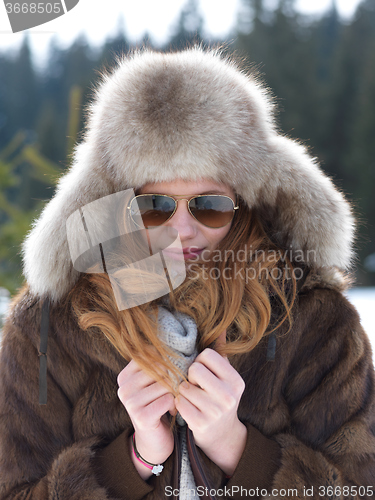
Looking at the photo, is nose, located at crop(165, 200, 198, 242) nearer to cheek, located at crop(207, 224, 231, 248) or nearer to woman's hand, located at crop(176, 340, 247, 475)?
cheek, located at crop(207, 224, 231, 248)

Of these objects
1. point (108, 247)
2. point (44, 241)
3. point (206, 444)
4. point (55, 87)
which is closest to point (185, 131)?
point (108, 247)

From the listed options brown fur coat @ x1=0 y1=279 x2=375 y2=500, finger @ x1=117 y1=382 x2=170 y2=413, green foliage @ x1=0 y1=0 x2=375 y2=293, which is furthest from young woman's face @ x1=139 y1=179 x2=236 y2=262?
green foliage @ x1=0 y1=0 x2=375 y2=293

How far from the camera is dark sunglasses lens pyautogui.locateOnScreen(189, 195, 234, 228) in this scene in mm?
1481

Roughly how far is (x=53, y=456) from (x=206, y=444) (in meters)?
0.52

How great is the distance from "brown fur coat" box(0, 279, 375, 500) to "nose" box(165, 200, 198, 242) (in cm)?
47

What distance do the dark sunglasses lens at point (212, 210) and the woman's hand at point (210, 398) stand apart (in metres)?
0.48

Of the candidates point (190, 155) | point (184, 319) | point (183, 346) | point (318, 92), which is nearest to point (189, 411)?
point (183, 346)

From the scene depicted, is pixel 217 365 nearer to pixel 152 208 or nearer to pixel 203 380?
pixel 203 380

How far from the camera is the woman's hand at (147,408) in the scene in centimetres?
123

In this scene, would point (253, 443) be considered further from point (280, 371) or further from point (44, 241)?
point (44, 241)

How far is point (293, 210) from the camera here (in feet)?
5.27

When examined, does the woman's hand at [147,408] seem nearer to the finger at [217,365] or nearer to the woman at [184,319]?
the woman at [184,319]

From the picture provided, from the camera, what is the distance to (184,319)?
4.75 feet

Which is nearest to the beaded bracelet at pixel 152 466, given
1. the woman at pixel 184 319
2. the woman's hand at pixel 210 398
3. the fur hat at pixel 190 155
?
the woman at pixel 184 319
